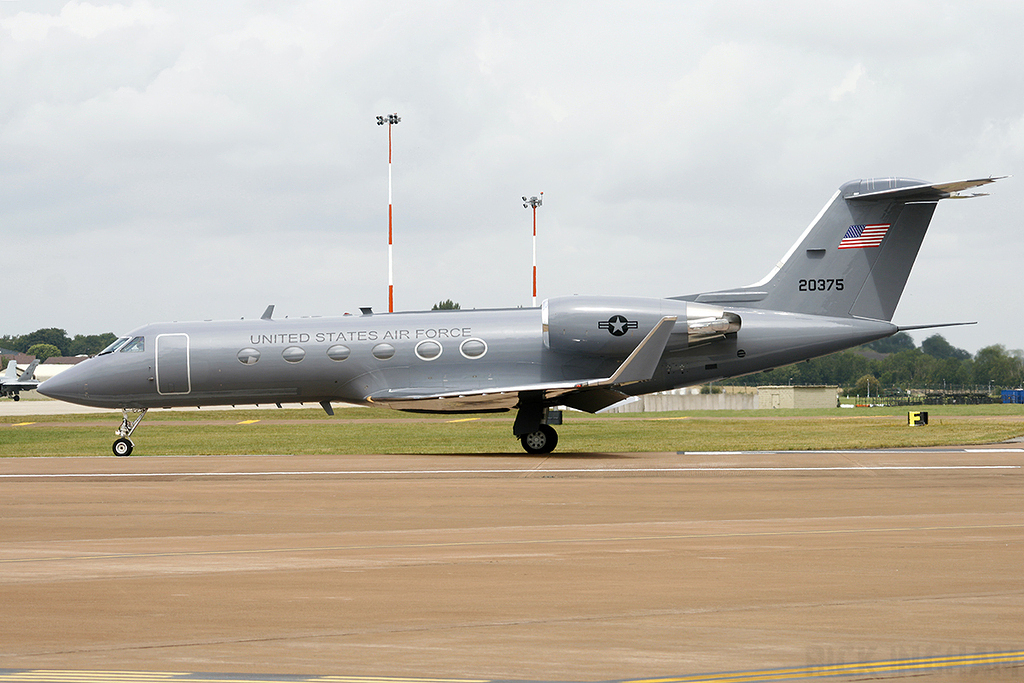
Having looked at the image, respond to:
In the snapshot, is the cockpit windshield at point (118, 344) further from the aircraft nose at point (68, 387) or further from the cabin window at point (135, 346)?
the aircraft nose at point (68, 387)

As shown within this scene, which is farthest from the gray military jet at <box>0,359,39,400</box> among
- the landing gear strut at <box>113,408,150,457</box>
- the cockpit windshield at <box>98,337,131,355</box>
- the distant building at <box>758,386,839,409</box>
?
the landing gear strut at <box>113,408,150,457</box>

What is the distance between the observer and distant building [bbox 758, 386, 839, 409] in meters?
87.4

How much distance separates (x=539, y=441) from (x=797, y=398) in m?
66.2

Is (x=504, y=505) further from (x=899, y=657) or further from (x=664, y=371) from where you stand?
(x=664, y=371)

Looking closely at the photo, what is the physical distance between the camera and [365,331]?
85.7 feet

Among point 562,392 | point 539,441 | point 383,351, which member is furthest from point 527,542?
point 383,351

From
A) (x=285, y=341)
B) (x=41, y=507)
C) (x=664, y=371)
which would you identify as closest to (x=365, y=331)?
(x=285, y=341)

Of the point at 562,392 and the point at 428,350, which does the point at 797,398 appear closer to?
the point at 562,392

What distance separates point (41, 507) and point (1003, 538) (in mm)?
12082

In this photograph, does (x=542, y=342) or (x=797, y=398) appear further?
(x=797, y=398)

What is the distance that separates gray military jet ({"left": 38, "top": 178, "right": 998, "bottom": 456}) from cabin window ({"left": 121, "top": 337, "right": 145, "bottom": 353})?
0.03 meters

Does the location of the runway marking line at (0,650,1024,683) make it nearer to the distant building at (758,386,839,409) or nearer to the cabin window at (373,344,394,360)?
the cabin window at (373,344,394,360)

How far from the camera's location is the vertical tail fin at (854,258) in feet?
86.1

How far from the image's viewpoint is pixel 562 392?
24.6 meters
